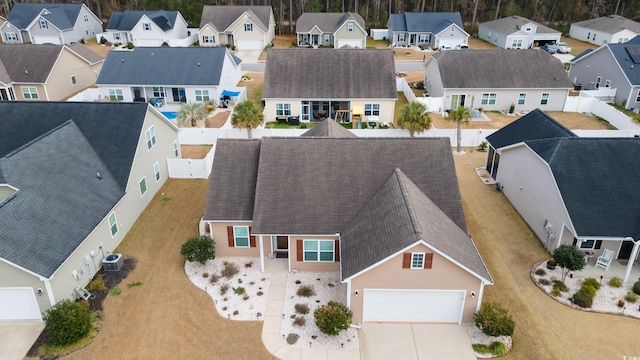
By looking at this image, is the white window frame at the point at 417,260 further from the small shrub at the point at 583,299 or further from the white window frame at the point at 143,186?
the white window frame at the point at 143,186

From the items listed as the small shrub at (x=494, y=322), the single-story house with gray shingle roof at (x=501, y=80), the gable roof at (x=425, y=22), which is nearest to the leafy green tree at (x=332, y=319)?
the small shrub at (x=494, y=322)

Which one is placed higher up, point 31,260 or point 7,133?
point 7,133

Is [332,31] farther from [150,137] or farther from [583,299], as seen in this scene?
[583,299]

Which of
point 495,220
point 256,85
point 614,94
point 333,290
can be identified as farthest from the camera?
point 256,85

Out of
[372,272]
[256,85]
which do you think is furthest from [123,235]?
[256,85]

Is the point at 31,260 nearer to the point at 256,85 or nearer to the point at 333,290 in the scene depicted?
the point at 333,290

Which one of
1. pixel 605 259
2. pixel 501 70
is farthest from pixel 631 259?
pixel 501 70

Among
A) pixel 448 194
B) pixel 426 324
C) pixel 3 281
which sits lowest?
pixel 426 324

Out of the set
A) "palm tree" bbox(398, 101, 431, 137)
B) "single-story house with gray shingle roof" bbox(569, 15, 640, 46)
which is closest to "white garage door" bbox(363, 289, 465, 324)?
"palm tree" bbox(398, 101, 431, 137)
